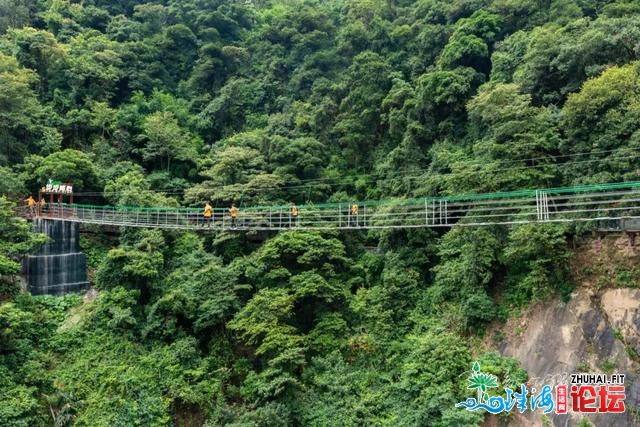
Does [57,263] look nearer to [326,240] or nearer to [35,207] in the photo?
[35,207]

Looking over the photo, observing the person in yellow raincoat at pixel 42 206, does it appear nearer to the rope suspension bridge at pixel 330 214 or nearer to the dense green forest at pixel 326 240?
the rope suspension bridge at pixel 330 214

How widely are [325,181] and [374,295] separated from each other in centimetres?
590

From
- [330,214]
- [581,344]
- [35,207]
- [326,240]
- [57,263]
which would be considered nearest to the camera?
[581,344]

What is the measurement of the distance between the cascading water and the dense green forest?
487 millimetres

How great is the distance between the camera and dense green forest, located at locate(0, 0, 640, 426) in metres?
10.8

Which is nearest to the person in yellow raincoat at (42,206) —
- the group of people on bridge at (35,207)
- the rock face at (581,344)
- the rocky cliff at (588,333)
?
the group of people on bridge at (35,207)

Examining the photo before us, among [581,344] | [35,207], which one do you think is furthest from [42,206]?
[581,344]

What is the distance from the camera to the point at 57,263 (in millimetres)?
14500

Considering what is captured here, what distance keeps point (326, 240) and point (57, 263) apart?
8603 millimetres

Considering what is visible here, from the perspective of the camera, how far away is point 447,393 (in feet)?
32.2

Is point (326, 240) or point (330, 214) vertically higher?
point (330, 214)

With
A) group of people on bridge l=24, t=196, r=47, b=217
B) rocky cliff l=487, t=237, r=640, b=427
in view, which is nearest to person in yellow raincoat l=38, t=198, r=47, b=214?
group of people on bridge l=24, t=196, r=47, b=217

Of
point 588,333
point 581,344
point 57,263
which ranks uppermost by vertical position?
point 57,263

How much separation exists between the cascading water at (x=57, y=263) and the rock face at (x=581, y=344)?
1281cm
